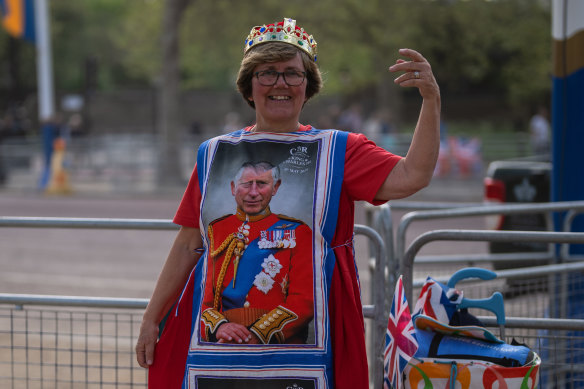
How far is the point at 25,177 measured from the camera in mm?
22719

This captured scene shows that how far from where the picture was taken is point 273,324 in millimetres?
2617

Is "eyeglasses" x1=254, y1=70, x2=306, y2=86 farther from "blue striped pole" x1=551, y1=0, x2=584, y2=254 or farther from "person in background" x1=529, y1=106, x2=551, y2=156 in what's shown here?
"person in background" x1=529, y1=106, x2=551, y2=156

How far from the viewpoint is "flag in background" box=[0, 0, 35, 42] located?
2109cm

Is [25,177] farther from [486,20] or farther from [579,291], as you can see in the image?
[579,291]

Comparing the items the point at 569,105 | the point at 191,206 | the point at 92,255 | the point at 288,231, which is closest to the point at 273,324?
the point at 288,231

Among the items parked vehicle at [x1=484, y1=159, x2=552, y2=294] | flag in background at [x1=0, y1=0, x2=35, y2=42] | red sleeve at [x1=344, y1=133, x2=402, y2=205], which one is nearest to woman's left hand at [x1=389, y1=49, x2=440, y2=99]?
red sleeve at [x1=344, y1=133, x2=402, y2=205]

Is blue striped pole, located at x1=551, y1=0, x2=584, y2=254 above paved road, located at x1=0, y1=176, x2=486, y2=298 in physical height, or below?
above

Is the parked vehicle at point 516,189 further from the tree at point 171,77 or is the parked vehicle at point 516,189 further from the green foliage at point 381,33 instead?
the tree at point 171,77

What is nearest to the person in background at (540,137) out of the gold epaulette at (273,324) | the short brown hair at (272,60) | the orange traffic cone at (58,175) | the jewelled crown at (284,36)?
the orange traffic cone at (58,175)

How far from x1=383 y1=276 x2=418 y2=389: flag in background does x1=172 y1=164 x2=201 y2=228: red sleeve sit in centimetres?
78

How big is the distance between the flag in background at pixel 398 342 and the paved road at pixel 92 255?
6100 millimetres

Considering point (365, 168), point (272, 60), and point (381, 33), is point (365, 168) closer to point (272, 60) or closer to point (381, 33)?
point (272, 60)

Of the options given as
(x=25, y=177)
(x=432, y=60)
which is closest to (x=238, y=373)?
(x=25, y=177)

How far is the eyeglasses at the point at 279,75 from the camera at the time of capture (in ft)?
8.93
